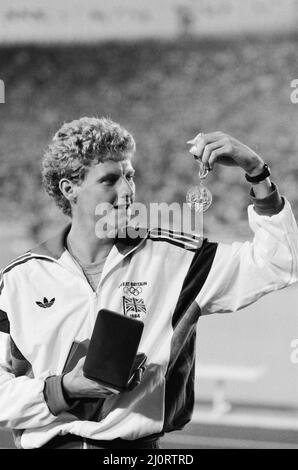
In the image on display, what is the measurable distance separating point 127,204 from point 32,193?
0.39 meters

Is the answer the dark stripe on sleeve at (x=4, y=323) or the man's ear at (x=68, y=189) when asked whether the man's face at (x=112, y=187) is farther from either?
the dark stripe on sleeve at (x=4, y=323)

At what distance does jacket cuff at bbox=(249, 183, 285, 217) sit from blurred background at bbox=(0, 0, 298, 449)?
428mm

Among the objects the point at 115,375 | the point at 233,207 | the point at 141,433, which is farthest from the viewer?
the point at 233,207

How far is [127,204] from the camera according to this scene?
1898 millimetres

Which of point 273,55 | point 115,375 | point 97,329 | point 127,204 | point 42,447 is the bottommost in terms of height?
point 42,447

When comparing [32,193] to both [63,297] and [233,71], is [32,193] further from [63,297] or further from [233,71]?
[233,71]

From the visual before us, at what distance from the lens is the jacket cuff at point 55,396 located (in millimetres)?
1760

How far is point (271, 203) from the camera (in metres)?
1.68

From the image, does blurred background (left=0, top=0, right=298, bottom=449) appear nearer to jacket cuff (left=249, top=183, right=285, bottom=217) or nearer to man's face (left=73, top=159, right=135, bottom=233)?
man's face (left=73, top=159, right=135, bottom=233)

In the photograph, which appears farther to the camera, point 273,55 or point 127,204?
point 273,55

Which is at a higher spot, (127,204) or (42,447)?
(127,204)

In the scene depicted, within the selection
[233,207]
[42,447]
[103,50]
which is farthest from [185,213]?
[42,447]

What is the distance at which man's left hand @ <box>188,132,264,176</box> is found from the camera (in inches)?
65.9

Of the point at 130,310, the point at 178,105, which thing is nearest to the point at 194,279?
the point at 130,310
